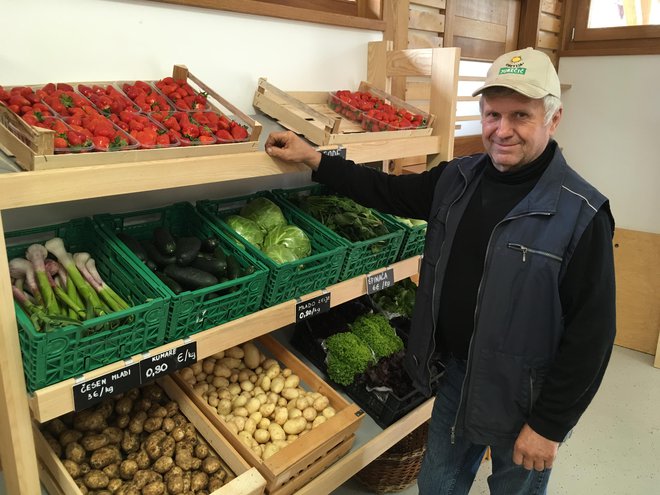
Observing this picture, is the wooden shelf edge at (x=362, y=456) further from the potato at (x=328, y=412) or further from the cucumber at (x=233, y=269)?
the cucumber at (x=233, y=269)

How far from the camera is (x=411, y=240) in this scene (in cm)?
209

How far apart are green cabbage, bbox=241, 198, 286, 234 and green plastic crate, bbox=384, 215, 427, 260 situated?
486 mm

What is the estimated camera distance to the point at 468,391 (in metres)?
1.55

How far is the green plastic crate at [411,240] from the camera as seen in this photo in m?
2.06

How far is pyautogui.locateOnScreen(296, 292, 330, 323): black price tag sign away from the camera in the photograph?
1.69m

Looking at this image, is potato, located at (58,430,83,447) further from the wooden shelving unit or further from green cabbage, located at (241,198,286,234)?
green cabbage, located at (241,198,286,234)

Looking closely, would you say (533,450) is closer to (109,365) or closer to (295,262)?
(295,262)

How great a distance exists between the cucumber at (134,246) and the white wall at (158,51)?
0.77ft

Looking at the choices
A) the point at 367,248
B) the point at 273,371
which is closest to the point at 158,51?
the point at 367,248

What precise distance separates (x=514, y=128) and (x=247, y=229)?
948mm

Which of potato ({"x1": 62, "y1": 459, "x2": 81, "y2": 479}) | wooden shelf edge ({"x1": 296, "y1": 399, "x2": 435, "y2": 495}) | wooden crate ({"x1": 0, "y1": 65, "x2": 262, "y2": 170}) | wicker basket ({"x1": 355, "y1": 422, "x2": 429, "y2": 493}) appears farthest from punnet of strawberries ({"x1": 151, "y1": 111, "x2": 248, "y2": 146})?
wicker basket ({"x1": 355, "y1": 422, "x2": 429, "y2": 493})

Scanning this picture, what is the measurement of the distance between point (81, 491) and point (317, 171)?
119cm

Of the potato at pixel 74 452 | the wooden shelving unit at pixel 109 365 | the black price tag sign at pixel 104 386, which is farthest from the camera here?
the potato at pixel 74 452

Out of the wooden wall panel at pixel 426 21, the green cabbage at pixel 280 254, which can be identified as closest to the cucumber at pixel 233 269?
the green cabbage at pixel 280 254
